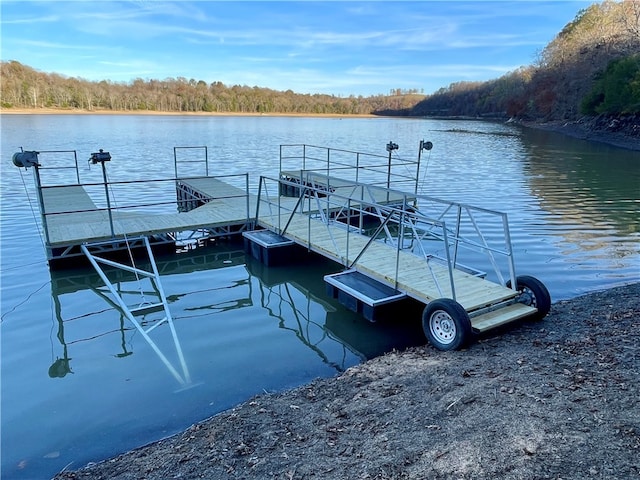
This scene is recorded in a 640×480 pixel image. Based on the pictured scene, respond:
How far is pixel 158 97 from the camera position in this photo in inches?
4198

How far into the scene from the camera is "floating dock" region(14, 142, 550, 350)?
6.03 metres

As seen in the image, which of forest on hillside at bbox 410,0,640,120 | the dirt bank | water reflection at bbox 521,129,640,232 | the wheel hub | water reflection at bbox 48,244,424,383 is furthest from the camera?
forest on hillside at bbox 410,0,640,120

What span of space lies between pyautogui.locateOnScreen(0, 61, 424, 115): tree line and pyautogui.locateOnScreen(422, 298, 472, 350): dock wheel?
93297 millimetres

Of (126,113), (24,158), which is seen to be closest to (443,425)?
(24,158)

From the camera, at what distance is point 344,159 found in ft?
97.3

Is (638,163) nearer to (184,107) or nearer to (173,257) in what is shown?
(173,257)

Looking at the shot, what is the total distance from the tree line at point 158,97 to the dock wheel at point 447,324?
93.3 metres

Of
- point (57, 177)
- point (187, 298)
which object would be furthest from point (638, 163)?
point (57, 177)

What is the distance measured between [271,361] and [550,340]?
11.1 feet

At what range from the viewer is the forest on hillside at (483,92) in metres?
46.2

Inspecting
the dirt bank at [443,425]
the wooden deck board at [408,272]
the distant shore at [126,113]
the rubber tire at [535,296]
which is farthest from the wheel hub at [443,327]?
the distant shore at [126,113]

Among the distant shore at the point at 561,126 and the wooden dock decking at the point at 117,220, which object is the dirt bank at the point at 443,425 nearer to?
the wooden dock decking at the point at 117,220

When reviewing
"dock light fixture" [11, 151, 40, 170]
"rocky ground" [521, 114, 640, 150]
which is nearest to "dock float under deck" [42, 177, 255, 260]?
"dock light fixture" [11, 151, 40, 170]

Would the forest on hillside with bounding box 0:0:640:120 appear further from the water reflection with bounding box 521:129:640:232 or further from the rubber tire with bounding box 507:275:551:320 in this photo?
the rubber tire with bounding box 507:275:551:320
